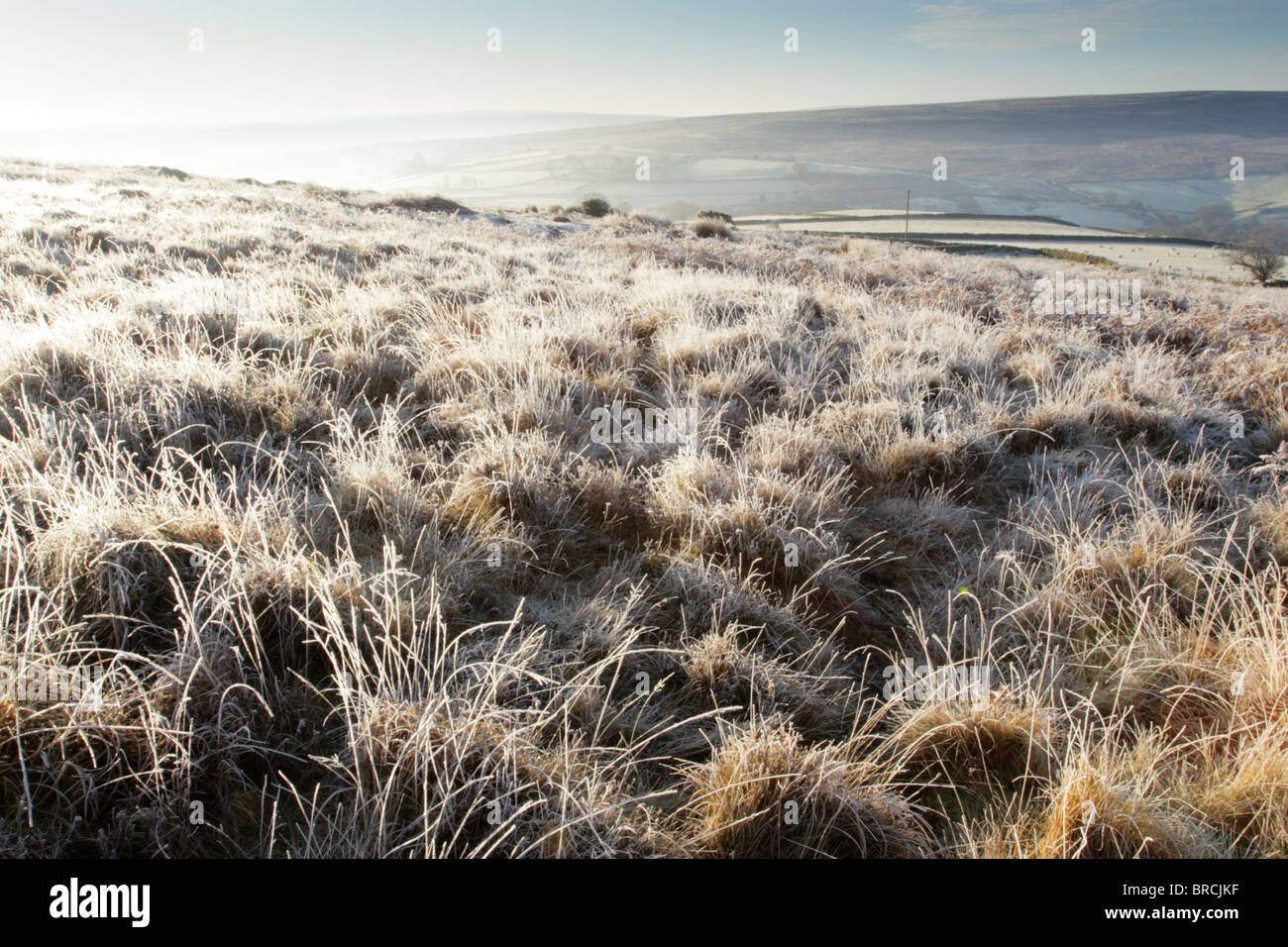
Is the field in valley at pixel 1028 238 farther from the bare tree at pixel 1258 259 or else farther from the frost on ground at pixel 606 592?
the frost on ground at pixel 606 592

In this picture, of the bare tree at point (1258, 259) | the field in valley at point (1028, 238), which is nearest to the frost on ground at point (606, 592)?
the field in valley at point (1028, 238)

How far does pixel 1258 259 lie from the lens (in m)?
33.5

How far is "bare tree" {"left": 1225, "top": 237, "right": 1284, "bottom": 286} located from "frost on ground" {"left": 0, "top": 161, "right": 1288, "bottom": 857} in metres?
37.7

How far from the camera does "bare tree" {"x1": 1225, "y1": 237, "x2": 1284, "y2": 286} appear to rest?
32.2 m

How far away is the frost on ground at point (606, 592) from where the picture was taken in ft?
5.62

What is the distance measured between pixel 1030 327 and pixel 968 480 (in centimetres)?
466

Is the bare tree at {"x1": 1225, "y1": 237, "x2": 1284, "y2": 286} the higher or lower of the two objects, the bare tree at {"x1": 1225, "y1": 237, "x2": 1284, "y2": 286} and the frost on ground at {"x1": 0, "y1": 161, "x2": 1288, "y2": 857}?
the higher

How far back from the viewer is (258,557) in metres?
2.18

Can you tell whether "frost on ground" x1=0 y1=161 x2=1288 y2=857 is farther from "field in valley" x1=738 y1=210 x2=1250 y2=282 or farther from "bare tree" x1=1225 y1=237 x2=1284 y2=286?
"bare tree" x1=1225 y1=237 x2=1284 y2=286

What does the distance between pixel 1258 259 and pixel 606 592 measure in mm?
46413

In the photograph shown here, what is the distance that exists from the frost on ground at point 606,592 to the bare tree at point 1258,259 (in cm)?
3767

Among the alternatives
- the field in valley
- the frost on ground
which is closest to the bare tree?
the field in valley
